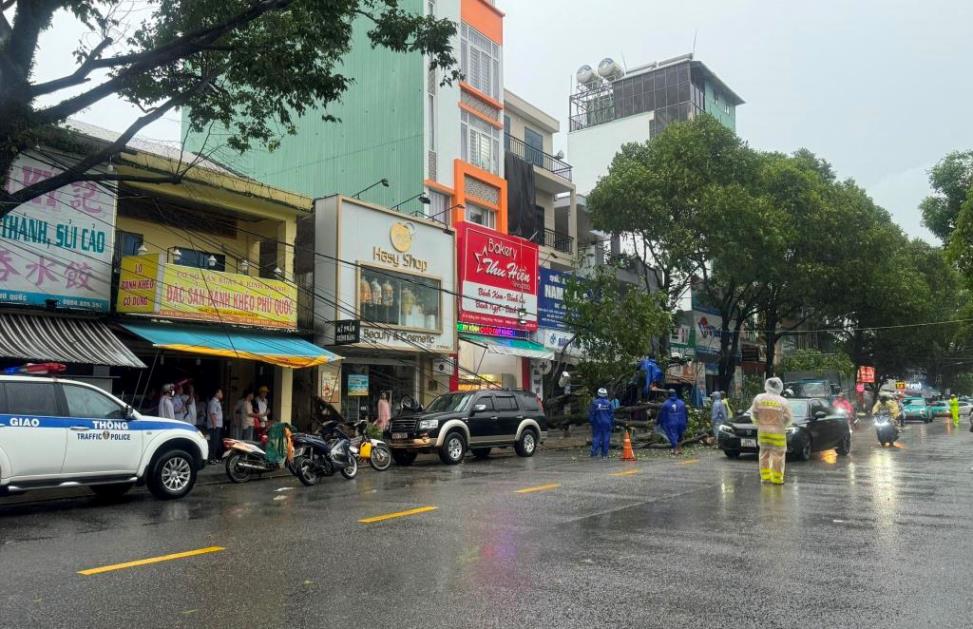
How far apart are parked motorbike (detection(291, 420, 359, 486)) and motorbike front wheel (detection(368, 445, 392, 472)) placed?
1.42 meters

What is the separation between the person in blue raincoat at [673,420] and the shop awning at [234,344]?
8.90 metres

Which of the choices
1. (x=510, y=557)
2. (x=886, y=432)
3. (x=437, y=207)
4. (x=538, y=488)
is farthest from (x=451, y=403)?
(x=886, y=432)

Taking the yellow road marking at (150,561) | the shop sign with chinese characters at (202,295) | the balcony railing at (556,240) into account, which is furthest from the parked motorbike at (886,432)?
the yellow road marking at (150,561)

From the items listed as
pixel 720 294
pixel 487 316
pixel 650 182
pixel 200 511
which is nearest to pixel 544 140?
pixel 650 182

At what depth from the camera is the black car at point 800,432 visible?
1703 cm

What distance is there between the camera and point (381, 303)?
22.6m

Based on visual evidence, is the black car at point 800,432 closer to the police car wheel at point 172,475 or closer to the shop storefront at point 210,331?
the shop storefront at point 210,331

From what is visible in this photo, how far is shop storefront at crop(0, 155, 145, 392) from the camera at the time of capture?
14.5 m

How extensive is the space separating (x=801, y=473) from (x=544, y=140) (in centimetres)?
2479

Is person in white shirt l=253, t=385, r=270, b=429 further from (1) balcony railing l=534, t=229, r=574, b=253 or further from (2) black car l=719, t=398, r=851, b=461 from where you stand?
(1) balcony railing l=534, t=229, r=574, b=253

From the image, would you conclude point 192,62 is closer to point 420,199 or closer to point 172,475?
point 172,475

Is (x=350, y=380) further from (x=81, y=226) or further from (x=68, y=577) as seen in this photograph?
(x=68, y=577)

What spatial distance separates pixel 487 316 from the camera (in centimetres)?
2680

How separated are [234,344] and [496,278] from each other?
1160 cm
